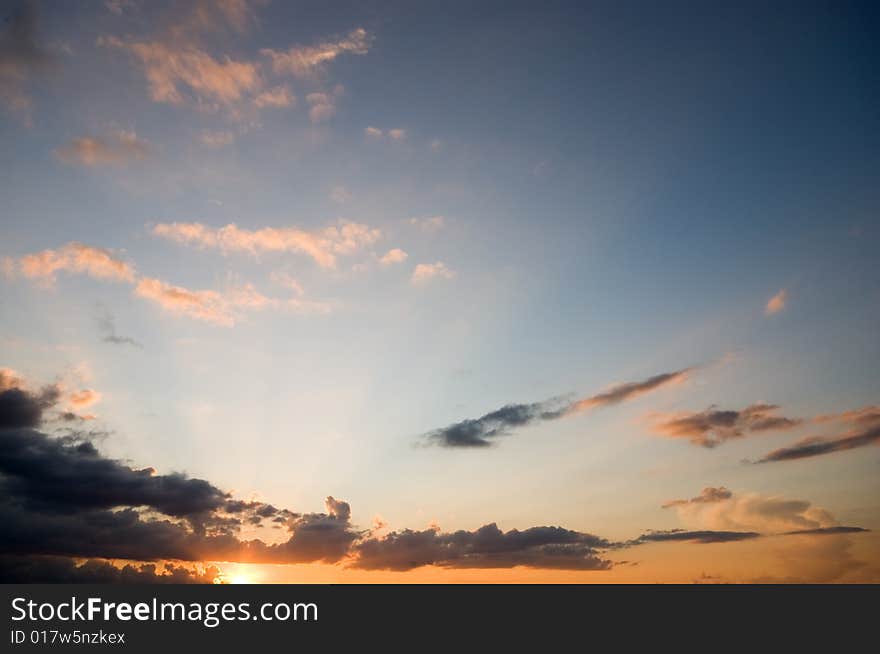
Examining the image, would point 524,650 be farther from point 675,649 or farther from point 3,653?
point 3,653

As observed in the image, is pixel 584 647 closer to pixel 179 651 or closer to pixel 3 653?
pixel 179 651

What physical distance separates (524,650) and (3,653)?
185 metres

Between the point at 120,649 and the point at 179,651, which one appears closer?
the point at 179,651

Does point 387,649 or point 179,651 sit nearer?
point 179,651

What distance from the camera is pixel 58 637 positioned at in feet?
643

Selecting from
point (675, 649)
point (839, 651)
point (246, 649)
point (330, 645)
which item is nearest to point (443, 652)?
point (330, 645)

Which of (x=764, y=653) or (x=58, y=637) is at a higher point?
(x=58, y=637)

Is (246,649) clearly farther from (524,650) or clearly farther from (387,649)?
(524,650)

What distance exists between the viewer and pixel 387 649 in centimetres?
19350

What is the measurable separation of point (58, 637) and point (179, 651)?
5679 cm

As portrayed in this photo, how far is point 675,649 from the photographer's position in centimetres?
18838

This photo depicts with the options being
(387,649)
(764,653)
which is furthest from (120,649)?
(764,653)

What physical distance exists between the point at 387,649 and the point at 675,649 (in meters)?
99.3

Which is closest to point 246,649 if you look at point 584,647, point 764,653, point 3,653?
point 3,653
